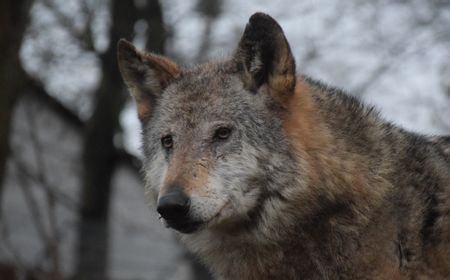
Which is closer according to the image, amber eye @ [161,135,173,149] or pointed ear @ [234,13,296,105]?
pointed ear @ [234,13,296,105]

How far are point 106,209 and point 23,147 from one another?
3886mm

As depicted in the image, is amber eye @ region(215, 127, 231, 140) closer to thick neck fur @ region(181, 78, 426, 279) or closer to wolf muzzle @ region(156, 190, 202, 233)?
thick neck fur @ region(181, 78, 426, 279)

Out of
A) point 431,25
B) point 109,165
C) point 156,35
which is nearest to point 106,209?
point 109,165

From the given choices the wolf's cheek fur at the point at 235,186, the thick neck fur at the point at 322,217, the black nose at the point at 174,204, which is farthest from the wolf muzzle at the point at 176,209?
the thick neck fur at the point at 322,217

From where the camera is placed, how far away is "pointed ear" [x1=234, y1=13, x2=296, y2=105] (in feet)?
18.5

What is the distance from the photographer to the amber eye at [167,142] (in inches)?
228

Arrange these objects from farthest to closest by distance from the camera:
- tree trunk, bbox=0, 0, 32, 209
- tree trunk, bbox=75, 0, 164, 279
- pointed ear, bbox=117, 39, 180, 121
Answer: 1. tree trunk, bbox=75, 0, 164, 279
2. tree trunk, bbox=0, 0, 32, 209
3. pointed ear, bbox=117, 39, 180, 121

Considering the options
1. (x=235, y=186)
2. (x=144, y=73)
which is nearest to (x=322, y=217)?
(x=235, y=186)

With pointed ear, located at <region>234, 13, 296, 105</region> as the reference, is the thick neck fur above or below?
below

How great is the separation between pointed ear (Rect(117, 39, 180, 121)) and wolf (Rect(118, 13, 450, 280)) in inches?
13.7

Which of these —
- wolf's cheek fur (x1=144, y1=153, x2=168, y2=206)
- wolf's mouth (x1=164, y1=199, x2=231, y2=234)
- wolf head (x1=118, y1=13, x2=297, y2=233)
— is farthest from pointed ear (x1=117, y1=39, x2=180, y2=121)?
wolf's mouth (x1=164, y1=199, x2=231, y2=234)

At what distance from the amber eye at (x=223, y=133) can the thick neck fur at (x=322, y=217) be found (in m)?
0.41

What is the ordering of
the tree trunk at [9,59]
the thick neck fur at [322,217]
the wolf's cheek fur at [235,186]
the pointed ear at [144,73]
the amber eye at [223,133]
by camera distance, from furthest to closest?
the tree trunk at [9,59], the pointed ear at [144,73], the amber eye at [223,133], the thick neck fur at [322,217], the wolf's cheek fur at [235,186]

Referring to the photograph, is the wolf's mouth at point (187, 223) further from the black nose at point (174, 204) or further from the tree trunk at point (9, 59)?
the tree trunk at point (9, 59)
